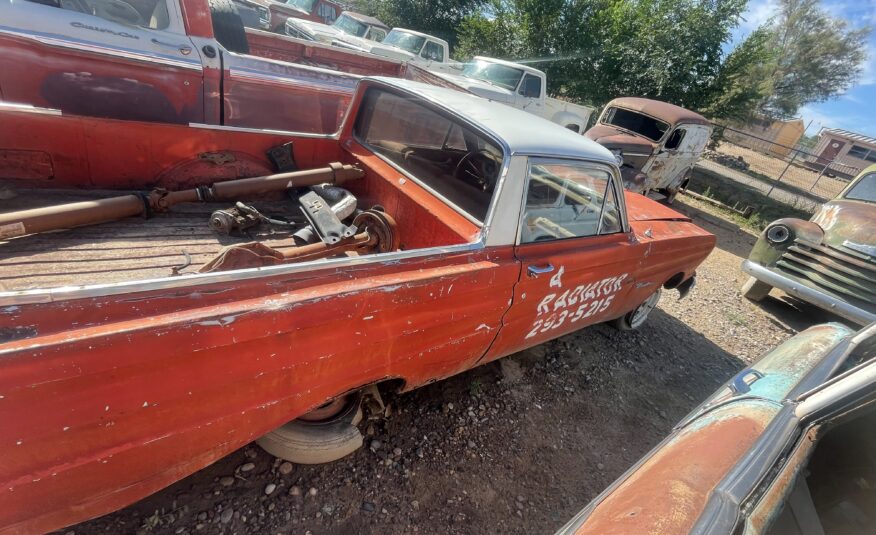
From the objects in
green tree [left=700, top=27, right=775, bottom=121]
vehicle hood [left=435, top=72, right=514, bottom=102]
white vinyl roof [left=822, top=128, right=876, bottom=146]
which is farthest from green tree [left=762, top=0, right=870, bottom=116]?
vehicle hood [left=435, top=72, right=514, bottom=102]

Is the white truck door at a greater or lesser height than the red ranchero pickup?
greater

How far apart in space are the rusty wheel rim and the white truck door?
7.85 meters

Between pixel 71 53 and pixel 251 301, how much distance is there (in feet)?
10.8

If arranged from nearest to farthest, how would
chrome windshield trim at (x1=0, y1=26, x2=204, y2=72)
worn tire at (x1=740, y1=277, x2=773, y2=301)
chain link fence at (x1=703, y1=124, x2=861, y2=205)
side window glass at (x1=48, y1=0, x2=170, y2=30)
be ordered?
chrome windshield trim at (x1=0, y1=26, x2=204, y2=72) < side window glass at (x1=48, y1=0, x2=170, y2=30) < worn tire at (x1=740, y1=277, x2=773, y2=301) < chain link fence at (x1=703, y1=124, x2=861, y2=205)

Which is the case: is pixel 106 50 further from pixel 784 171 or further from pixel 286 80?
pixel 784 171

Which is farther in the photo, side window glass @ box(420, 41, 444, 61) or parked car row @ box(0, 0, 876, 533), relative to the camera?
side window glass @ box(420, 41, 444, 61)

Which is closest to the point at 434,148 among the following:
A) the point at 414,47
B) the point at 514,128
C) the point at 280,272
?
the point at 514,128

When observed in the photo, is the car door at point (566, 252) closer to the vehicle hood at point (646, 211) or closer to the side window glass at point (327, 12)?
the vehicle hood at point (646, 211)

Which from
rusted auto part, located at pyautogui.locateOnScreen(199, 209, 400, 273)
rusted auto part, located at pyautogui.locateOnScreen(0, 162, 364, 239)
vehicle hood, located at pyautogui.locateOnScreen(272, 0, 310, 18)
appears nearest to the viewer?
rusted auto part, located at pyautogui.locateOnScreen(199, 209, 400, 273)

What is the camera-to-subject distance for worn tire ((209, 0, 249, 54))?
480 centimetres

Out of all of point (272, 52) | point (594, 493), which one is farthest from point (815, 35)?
point (594, 493)

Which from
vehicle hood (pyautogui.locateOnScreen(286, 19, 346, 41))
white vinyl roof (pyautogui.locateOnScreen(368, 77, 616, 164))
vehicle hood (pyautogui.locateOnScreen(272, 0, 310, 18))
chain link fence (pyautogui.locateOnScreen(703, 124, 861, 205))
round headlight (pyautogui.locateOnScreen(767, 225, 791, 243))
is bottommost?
round headlight (pyautogui.locateOnScreen(767, 225, 791, 243))

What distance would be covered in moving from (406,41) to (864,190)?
392 inches

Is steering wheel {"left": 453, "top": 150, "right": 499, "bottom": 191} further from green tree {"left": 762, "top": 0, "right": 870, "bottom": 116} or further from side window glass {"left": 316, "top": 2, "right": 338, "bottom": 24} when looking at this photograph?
green tree {"left": 762, "top": 0, "right": 870, "bottom": 116}
